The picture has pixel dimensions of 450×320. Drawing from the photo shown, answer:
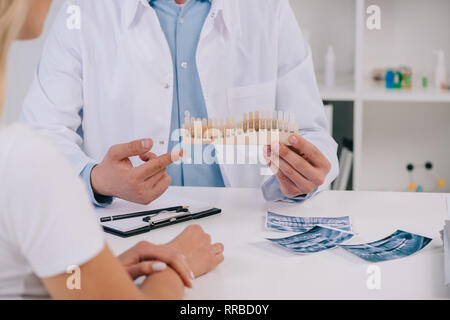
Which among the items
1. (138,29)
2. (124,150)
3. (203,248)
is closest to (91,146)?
(138,29)

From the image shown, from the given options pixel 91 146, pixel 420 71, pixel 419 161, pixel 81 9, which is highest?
pixel 81 9

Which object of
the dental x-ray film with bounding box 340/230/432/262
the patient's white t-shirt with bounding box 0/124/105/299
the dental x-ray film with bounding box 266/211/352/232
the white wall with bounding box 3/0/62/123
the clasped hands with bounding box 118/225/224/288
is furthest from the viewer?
the white wall with bounding box 3/0/62/123

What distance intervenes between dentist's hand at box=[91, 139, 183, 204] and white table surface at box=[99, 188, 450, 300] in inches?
1.8

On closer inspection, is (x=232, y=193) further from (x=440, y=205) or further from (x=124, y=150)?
(x=440, y=205)

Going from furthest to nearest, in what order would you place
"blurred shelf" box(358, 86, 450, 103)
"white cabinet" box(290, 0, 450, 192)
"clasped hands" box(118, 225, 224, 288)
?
1. "white cabinet" box(290, 0, 450, 192)
2. "blurred shelf" box(358, 86, 450, 103)
3. "clasped hands" box(118, 225, 224, 288)

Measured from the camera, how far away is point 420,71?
2430 millimetres

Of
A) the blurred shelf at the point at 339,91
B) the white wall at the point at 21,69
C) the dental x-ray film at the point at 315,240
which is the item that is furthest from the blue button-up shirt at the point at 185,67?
the white wall at the point at 21,69

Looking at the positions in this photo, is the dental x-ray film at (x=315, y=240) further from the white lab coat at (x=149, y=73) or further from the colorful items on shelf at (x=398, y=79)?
the colorful items on shelf at (x=398, y=79)

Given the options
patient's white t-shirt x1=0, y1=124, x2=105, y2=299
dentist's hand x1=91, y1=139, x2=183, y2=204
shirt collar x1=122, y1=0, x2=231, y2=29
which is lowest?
dentist's hand x1=91, y1=139, x2=183, y2=204

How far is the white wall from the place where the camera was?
88.2 inches

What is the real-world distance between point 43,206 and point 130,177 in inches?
20.7

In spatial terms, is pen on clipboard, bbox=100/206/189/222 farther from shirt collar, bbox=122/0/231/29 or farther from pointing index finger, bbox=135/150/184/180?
shirt collar, bbox=122/0/231/29

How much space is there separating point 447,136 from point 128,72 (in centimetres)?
161

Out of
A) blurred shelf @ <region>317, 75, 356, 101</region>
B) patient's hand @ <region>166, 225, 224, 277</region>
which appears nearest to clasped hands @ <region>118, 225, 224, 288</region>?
patient's hand @ <region>166, 225, 224, 277</region>
